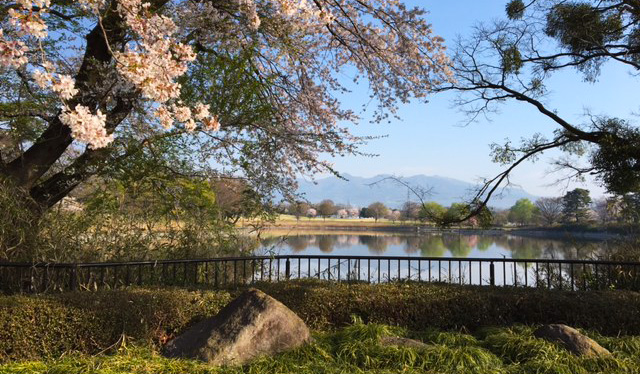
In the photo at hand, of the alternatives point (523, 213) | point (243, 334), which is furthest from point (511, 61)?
point (523, 213)

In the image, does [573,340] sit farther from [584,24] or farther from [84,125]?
[584,24]

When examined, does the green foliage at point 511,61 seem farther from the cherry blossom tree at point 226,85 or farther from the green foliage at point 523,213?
the green foliage at point 523,213

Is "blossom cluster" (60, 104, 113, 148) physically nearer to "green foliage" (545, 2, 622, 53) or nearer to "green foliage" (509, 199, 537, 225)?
"green foliage" (545, 2, 622, 53)

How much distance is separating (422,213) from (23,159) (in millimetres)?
7670

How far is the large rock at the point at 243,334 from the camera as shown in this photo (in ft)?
14.4

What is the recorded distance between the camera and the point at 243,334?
4.50 metres

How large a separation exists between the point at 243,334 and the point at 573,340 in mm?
3364

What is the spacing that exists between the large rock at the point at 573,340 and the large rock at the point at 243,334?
102 inches

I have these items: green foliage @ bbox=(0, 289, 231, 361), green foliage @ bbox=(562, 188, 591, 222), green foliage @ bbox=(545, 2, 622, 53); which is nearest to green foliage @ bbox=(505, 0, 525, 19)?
green foliage @ bbox=(545, 2, 622, 53)

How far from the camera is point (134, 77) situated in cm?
417

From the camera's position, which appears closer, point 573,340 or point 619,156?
point 573,340

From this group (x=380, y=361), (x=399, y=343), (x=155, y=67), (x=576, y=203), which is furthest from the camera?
(x=576, y=203)

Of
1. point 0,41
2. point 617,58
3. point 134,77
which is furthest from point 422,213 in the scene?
point 0,41

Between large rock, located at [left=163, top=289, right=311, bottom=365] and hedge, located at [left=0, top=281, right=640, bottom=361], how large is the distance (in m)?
0.45
